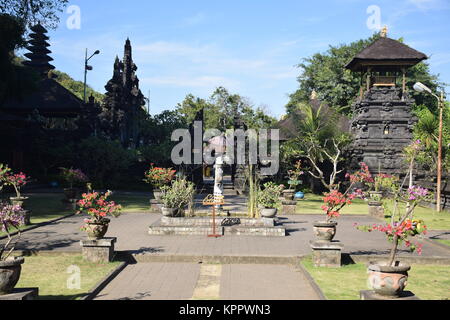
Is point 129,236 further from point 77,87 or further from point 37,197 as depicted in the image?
point 77,87

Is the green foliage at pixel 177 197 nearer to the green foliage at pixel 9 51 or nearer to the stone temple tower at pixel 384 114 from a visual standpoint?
the green foliage at pixel 9 51

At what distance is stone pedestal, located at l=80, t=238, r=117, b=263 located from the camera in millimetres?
10773


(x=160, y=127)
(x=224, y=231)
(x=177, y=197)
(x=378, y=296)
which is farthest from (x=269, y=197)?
(x=160, y=127)

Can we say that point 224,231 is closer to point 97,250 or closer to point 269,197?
point 269,197

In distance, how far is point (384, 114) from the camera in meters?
32.9

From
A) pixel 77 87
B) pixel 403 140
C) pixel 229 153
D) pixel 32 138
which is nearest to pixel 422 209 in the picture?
pixel 403 140

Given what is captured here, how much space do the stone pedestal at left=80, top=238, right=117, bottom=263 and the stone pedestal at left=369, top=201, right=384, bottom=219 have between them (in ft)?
44.5

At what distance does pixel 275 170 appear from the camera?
1262 inches

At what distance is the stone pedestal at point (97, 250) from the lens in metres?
10.8

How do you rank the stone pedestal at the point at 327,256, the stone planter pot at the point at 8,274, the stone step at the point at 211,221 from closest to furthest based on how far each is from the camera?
the stone planter pot at the point at 8,274, the stone pedestal at the point at 327,256, the stone step at the point at 211,221

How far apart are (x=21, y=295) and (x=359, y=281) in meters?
6.50

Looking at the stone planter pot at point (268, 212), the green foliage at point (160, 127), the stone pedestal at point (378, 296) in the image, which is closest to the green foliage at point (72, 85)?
the green foliage at point (160, 127)

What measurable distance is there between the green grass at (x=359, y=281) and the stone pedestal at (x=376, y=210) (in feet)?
30.3

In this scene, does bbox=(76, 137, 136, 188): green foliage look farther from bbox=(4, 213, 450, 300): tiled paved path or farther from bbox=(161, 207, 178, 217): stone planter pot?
bbox=(161, 207, 178, 217): stone planter pot
